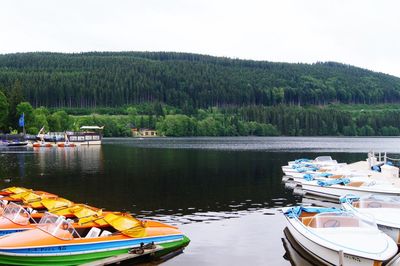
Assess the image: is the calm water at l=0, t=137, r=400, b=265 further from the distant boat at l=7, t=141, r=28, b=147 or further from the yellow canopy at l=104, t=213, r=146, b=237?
the distant boat at l=7, t=141, r=28, b=147

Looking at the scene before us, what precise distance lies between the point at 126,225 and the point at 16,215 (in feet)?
22.9

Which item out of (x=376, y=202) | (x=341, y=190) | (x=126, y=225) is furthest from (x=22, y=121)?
(x=376, y=202)

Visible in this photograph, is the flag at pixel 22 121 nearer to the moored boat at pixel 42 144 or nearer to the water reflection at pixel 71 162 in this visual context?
the moored boat at pixel 42 144

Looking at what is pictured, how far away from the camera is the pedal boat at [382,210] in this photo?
25.0m

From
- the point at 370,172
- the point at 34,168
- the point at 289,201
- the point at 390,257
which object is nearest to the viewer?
the point at 390,257

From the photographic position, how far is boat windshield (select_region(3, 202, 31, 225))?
25.8 metres

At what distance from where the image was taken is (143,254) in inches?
917

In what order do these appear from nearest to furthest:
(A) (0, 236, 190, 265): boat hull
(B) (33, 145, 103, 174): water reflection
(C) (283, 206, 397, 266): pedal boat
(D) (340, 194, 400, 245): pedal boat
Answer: (C) (283, 206, 397, 266): pedal boat
(A) (0, 236, 190, 265): boat hull
(D) (340, 194, 400, 245): pedal boat
(B) (33, 145, 103, 174): water reflection

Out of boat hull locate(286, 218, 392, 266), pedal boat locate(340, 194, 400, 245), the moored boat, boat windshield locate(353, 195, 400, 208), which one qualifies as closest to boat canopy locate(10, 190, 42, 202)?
boat hull locate(286, 218, 392, 266)

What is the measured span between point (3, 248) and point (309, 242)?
1480cm

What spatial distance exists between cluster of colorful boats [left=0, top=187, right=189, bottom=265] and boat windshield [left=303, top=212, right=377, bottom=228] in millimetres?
7500

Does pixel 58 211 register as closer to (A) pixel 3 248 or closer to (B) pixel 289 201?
(A) pixel 3 248

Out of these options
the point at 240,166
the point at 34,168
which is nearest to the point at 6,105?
the point at 34,168

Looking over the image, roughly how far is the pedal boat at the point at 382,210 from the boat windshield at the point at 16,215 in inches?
790
